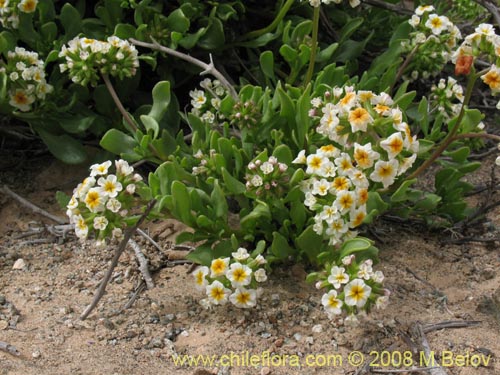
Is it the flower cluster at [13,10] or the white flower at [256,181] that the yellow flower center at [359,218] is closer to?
the white flower at [256,181]

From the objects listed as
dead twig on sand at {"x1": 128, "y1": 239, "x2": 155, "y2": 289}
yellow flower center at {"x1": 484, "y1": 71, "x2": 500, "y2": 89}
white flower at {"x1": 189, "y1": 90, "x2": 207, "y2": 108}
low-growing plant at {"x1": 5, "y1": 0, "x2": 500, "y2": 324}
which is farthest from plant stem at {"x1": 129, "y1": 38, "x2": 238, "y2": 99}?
yellow flower center at {"x1": 484, "y1": 71, "x2": 500, "y2": 89}

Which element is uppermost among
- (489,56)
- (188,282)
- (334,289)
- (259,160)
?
(489,56)

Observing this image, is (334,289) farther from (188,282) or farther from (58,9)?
(58,9)

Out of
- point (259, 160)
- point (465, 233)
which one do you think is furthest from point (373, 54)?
point (259, 160)

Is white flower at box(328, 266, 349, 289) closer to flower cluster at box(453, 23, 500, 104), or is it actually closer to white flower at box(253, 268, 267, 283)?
white flower at box(253, 268, 267, 283)

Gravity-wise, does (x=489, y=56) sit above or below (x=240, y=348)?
above

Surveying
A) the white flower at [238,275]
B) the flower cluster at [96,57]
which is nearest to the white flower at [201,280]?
the white flower at [238,275]
